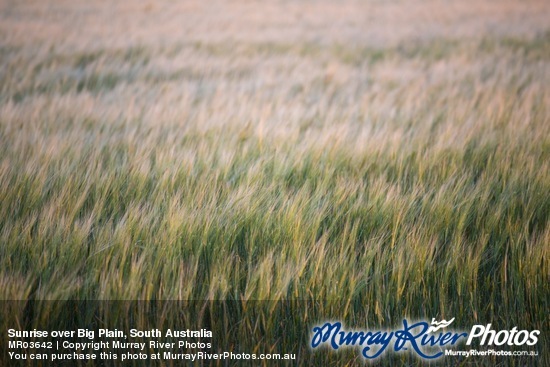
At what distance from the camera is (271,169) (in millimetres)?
1463

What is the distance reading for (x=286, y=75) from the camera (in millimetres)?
2178

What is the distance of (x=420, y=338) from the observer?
3.94ft

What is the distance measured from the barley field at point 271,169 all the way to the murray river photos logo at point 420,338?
1.2 inches

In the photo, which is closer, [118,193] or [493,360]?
[493,360]

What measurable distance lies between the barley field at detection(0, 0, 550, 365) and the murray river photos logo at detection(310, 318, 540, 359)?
0.03 metres

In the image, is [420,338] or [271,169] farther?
[271,169]

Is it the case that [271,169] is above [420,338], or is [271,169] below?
above

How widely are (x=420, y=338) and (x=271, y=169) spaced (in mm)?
675

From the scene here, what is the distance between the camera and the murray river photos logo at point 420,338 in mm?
1170

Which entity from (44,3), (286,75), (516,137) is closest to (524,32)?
(516,137)

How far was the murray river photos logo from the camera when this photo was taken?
46.1 inches

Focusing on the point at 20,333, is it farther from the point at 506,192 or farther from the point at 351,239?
the point at 506,192

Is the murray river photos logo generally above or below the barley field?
below

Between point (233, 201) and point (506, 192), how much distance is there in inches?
34.0
